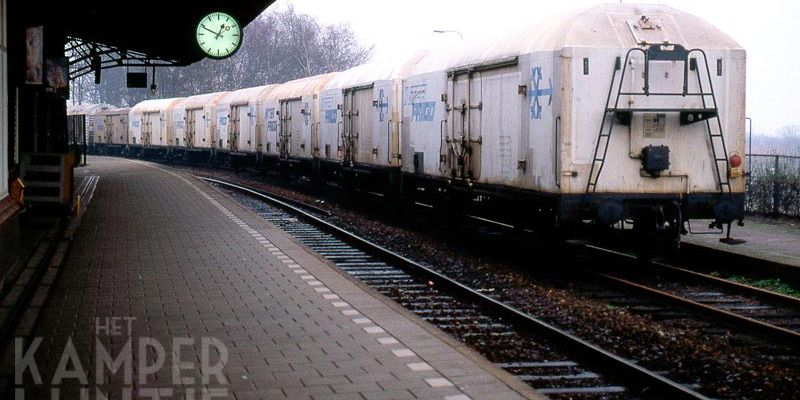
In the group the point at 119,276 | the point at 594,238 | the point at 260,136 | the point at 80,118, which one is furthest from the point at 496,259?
the point at 80,118

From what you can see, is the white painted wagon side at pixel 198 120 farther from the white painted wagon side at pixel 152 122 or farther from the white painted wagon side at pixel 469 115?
the white painted wagon side at pixel 469 115

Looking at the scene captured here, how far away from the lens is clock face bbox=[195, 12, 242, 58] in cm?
1831

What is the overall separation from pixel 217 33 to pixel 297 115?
1197 centimetres

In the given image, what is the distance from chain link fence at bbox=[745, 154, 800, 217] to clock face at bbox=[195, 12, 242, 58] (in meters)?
9.73

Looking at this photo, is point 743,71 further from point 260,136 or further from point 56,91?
point 260,136

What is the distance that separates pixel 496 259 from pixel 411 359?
727 cm

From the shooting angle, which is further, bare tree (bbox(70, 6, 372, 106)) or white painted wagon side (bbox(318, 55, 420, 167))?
bare tree (bbox(70, 6, 372, 106))

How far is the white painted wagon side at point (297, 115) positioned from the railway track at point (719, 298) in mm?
16132

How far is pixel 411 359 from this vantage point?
7.34 metres

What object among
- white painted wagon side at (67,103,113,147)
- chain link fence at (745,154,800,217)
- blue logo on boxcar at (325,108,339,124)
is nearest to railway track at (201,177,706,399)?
chain link fence at (745,154,800,217)

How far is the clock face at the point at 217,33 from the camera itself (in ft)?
60.1

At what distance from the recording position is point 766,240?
1539 centimetres

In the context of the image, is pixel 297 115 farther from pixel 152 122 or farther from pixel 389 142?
pixel 152 122

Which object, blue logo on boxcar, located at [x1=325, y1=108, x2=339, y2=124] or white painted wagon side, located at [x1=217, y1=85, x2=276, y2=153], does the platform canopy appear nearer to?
blue logo on boxcar, located at [x1=325, y1=108, x2=339, y2=124]
